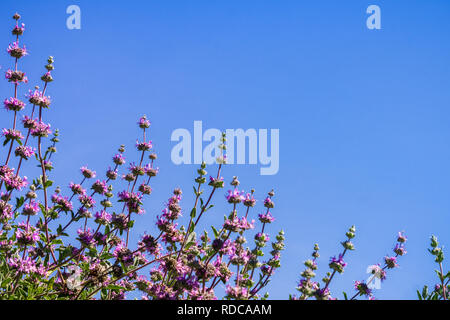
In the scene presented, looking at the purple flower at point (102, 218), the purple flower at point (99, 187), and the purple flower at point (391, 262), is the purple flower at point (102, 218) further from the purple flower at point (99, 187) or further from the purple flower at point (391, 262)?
the purple flower at point (391, 262)

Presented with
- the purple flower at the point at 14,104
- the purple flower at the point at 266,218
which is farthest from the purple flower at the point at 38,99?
the purple flower at the point at 266,218

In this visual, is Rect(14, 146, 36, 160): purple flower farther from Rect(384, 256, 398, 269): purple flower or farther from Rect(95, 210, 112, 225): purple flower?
Rect(384, 256, 398, 269): purple flower

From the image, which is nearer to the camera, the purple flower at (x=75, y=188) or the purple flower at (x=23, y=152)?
the purple flower at (x=23, y=152)

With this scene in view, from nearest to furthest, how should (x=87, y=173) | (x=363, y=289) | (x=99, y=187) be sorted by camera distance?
(x=363, y=289) → (x=99, y=187) → (x=87, y=173)

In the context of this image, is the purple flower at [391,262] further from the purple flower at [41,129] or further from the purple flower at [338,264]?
the purple flower at [41,129]

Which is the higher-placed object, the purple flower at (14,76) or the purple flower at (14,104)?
the purple flower at (14,76)

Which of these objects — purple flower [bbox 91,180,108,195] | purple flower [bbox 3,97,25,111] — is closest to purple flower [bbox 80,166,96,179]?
purple flower [bbox 91,180,108,195]

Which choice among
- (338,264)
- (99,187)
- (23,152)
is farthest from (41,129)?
(338,264)

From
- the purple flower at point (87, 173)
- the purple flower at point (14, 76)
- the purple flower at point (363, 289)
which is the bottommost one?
the purple flower at point (363, 289)

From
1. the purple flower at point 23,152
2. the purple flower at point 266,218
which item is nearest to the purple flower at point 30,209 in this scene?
the purple flower at point 23,152

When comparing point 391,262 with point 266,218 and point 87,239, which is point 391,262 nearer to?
point 266,218
